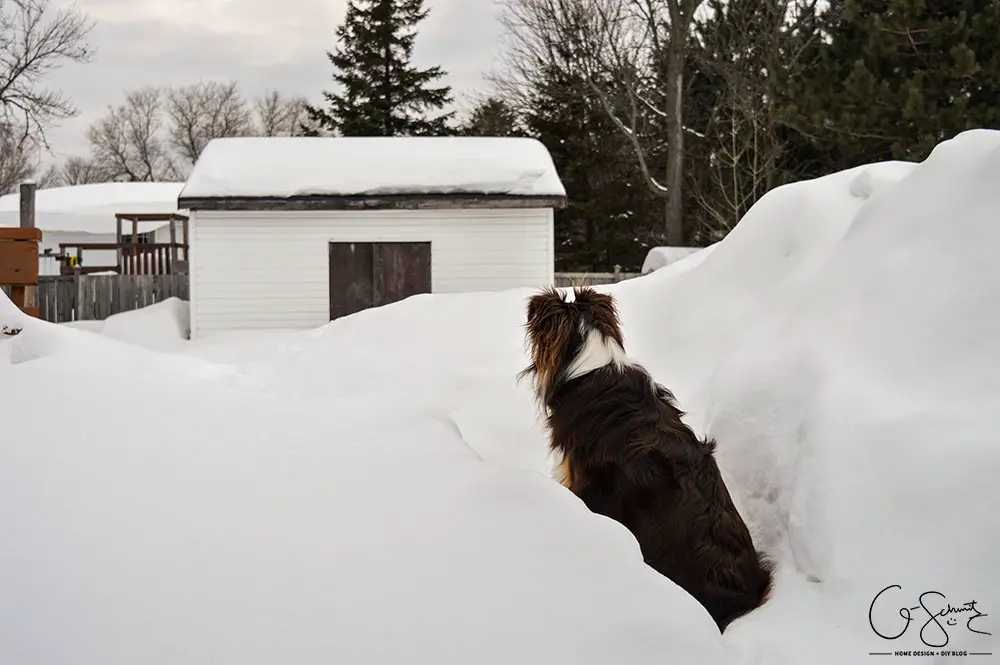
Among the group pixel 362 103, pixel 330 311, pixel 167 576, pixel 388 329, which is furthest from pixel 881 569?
pixel 362 103

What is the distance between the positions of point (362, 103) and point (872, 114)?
19.6 m

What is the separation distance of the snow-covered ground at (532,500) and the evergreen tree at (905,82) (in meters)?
10.9

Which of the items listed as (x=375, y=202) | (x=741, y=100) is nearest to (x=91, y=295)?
(x=375, y=202)

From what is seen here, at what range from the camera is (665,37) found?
978 inches

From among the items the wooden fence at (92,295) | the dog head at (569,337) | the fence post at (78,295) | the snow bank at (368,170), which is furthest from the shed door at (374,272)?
the dog head at (569,337)

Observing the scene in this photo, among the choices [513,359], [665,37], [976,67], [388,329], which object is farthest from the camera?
[665,37]

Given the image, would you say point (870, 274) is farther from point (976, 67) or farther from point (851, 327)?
point (976, 67)

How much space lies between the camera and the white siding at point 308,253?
613 inches

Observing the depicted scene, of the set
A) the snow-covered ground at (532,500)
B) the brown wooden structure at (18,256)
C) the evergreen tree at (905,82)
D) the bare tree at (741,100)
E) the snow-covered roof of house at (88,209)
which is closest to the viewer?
the snow-covered ground at (532,500)

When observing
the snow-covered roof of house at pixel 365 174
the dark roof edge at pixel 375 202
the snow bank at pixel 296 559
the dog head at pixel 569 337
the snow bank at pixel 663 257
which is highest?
the snow-covered roof of house at pixel 365 174

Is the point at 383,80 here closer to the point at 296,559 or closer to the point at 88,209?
the point at 88,209

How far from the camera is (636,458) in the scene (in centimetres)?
386

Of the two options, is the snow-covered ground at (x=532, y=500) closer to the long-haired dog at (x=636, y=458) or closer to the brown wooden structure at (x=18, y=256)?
the long-haired dog at (x=636, y=458)

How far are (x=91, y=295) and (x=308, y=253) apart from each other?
6.56 meters
